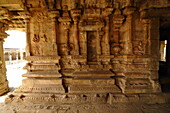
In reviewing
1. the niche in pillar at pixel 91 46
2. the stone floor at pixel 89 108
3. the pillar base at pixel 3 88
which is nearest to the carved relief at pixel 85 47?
the niche in pillar at pixel 91 46

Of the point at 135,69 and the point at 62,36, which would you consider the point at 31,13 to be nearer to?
the point at 62,36

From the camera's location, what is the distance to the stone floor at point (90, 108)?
3424 millimetres

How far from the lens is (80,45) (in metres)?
4.59

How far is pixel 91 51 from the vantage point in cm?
471

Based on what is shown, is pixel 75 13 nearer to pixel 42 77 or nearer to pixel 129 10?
pixel 129 10

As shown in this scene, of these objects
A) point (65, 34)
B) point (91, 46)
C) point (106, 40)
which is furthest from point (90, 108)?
point (65, 34)

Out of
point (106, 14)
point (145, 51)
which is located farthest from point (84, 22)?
point (145, 51)

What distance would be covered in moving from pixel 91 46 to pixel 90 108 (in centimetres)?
278

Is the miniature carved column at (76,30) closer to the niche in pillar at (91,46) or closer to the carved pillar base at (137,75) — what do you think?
the niche in pillar at (91,46)

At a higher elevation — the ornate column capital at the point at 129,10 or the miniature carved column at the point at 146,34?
the ornate column capital at the point at 129,10

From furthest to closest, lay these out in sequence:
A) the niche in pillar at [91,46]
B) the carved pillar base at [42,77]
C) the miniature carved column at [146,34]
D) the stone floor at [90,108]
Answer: the niche in pillar at [91,46]
the carved pillar base at [42,77]
the miniature carved column at [146,34]
the stone floor at [90,108]

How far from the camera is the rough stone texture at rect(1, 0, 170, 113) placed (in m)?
4.00

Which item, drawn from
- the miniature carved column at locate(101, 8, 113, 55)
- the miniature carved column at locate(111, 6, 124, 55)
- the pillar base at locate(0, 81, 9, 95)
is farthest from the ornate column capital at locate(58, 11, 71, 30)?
the pillar base at locate(0, 81, 9, 95)

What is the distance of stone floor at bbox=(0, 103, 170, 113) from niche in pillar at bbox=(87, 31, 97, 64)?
2.04 m
